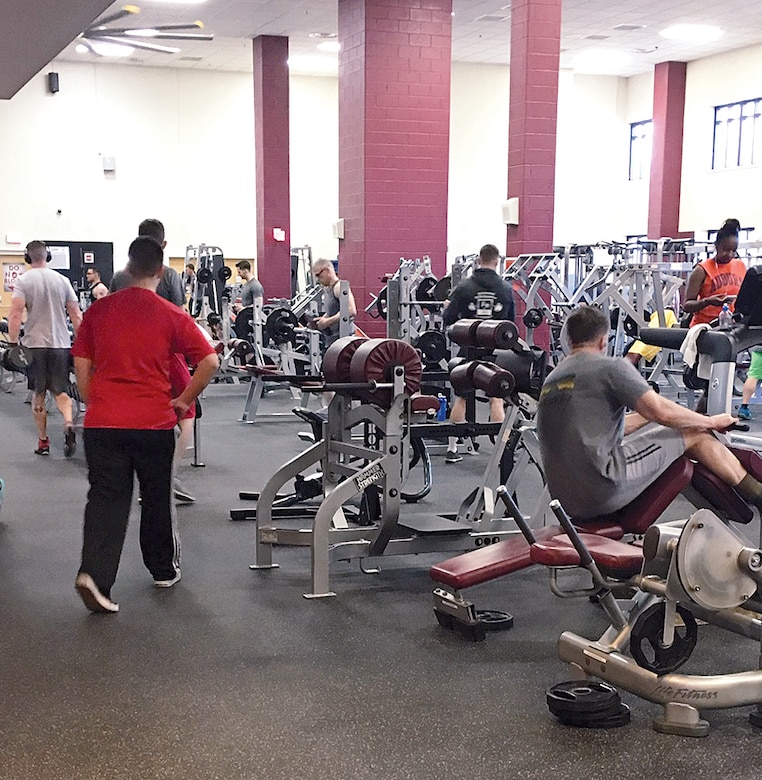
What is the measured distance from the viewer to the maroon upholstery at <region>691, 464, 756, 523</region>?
3.66m

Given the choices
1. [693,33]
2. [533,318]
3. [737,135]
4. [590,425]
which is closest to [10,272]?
[533,318]

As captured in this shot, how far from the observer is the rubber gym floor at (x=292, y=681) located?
104 inches

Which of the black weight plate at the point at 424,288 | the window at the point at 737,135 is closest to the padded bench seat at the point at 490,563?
the black weight plate at the point at 424,288

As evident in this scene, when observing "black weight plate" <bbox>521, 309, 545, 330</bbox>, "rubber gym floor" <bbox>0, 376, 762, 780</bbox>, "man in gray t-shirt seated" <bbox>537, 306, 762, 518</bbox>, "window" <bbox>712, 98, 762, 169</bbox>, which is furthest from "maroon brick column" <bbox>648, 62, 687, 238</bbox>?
"man in gray t-shirt seated" <bbox>537, 306, 762, 518</bbox>

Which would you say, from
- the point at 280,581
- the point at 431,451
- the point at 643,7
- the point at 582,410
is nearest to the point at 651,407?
the point at 582,410

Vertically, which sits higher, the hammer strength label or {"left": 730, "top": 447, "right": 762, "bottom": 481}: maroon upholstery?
{"left": 730, "top": 447, "right": 762, "bottom": 481}: maroon upholstery

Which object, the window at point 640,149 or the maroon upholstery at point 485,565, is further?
the window at point 640,149

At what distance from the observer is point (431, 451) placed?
727 cm

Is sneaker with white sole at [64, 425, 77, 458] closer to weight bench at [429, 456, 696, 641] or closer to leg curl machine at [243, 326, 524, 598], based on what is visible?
leg curl machine at [243, 326, 524, 598]

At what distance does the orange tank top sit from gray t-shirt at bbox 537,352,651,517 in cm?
386

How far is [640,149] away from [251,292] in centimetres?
936

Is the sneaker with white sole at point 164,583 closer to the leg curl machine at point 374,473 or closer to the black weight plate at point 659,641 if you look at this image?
the leg curl machine at point 374,473

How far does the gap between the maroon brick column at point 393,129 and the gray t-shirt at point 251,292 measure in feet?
4.10

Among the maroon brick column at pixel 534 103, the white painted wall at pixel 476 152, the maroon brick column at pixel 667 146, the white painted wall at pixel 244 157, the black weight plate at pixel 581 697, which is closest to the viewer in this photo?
the black weight plate at pixel 581 697
